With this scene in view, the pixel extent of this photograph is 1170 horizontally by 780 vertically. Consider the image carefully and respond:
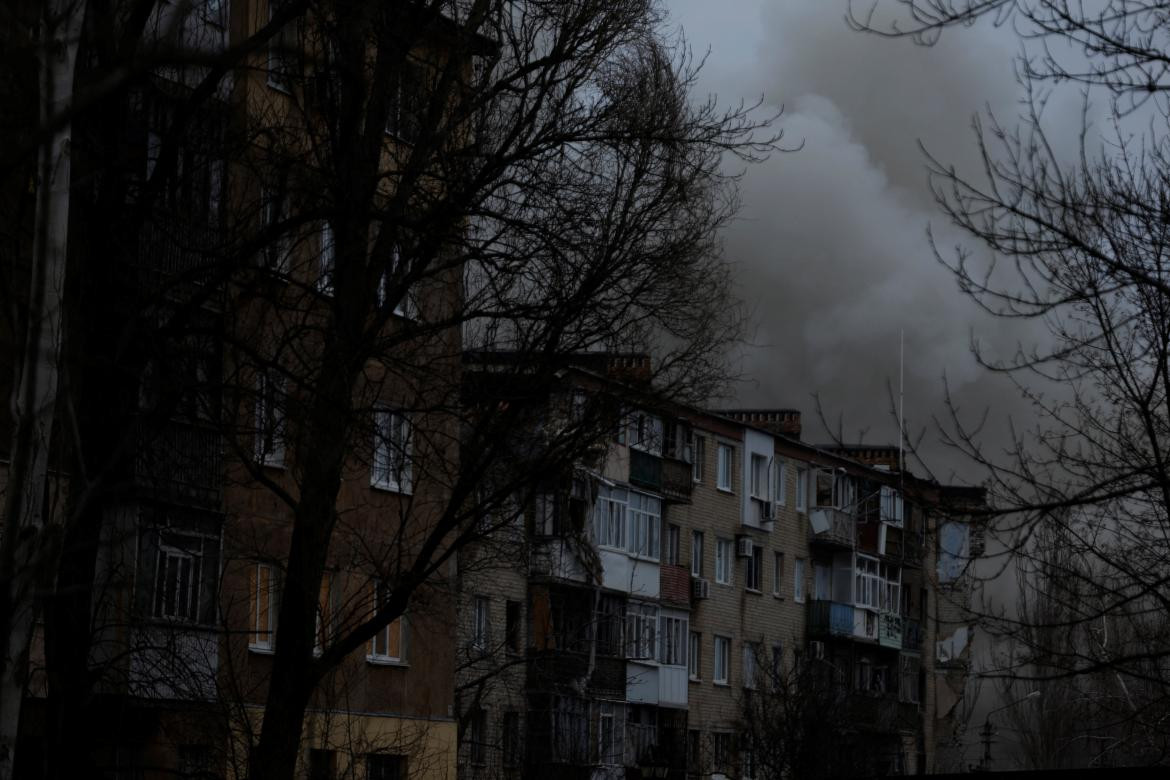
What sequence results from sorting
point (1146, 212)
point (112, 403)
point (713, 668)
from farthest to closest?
point (713, 668)
point (112, 403)
point (1146, 212)

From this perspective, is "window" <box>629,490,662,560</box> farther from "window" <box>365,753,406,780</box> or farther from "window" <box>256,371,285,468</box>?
"window" <box>256,371,285,468</box>

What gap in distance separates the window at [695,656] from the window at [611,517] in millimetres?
6903

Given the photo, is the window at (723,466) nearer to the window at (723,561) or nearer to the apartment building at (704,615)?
the apartment building at (704,615)

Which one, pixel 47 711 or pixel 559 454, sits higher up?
pixel 559 454

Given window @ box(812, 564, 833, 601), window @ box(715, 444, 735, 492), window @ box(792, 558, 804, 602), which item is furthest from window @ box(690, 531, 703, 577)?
window @ box(812, 564, 833, 601)

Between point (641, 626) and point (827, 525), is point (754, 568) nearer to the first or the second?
point (827, 525)

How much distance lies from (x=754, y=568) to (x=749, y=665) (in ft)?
11.0

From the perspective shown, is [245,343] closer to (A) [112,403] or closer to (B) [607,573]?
(A) [112,403]

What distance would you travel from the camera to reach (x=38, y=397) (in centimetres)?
878

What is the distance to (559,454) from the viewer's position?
1523 centimetres

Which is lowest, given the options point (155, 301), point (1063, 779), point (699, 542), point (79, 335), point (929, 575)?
point (1063, 779)

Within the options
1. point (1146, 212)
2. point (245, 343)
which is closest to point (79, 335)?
point (245, 343)

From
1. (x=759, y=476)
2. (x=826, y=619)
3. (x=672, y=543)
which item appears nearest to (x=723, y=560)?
(x=672, y=543)

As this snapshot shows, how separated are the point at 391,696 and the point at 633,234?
15.0 metres
